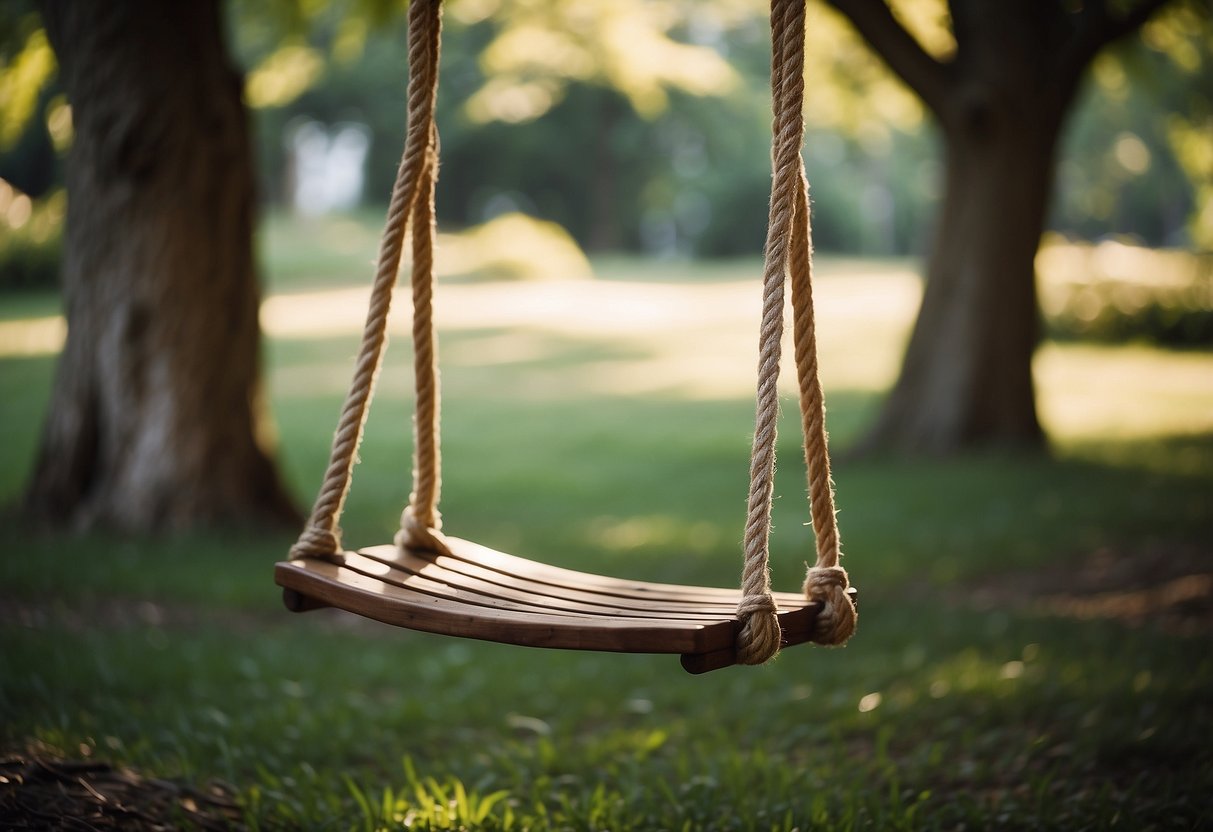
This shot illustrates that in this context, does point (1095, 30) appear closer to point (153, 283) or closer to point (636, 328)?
point (153, 283)

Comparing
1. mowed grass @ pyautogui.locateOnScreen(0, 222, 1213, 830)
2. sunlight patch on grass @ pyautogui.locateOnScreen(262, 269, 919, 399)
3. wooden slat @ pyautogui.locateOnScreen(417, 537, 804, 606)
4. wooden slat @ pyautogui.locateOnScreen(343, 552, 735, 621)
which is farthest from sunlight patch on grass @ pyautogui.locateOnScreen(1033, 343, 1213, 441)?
wooden slat @ pyautogui.locateOnScreen(343, 552, 735, 621)

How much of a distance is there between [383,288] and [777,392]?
0.97 m

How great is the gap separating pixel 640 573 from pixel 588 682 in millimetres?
1762

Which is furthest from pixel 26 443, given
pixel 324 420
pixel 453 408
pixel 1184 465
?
pixel 1184 465

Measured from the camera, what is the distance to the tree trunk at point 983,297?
29.5 feet

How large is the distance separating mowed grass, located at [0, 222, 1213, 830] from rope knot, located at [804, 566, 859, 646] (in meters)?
0.60

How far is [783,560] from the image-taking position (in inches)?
255

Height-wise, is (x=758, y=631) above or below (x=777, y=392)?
below

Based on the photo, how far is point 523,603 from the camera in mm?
2375

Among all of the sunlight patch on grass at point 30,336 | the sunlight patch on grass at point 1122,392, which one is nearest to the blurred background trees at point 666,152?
the sunlight patch on grass at point 1122,392

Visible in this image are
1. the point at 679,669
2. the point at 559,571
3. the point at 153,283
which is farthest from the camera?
the point at 153,283

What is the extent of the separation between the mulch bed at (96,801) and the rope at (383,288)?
0.69 metres

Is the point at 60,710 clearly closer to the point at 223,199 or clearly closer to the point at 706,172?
the point at 223,199

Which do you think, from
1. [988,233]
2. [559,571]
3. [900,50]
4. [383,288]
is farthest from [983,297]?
[383,288]
